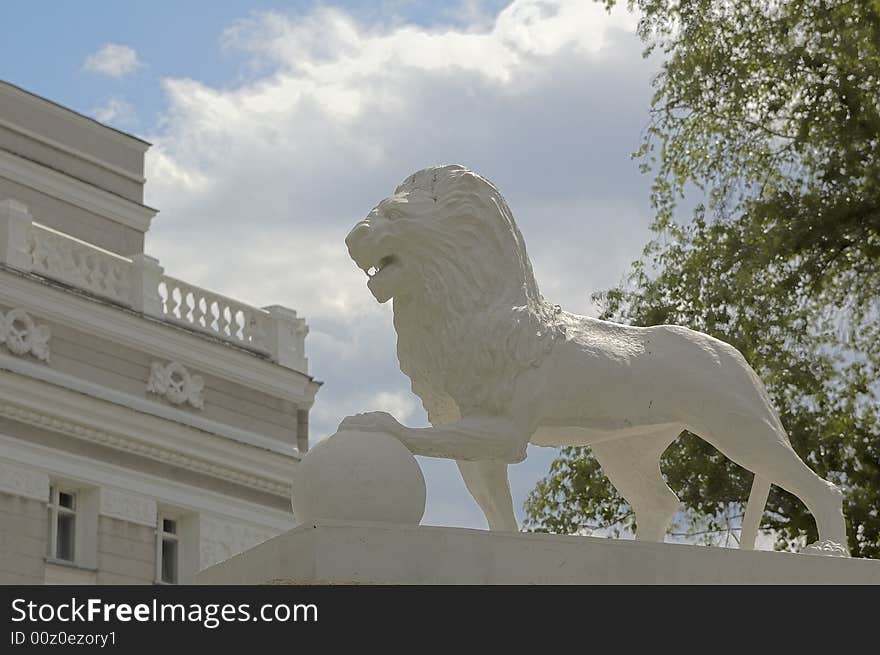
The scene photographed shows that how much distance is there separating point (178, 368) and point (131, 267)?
5.35 feet

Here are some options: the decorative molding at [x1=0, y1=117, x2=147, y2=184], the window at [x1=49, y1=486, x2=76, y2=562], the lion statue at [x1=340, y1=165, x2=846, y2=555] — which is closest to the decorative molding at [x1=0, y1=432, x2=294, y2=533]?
the window at [x1=49, y1=486, x2=76, y2=562]

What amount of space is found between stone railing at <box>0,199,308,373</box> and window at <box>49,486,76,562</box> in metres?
2.90

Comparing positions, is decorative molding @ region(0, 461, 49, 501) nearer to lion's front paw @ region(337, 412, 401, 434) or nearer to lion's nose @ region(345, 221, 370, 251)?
lion's nose @ region(345, 221, 370, 251)

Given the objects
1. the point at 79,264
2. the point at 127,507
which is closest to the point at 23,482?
the point at 127,507

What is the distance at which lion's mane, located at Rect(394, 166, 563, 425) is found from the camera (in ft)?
25.5

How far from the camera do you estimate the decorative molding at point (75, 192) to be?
93.3 ft

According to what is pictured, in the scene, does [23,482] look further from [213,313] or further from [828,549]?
[828,549]

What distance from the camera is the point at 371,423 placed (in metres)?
7.48

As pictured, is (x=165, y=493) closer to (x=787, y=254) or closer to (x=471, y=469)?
(x=787, y=254)

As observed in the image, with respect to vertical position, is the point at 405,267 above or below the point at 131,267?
below

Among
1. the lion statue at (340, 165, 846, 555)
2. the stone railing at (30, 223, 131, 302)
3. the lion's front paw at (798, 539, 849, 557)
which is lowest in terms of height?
the lion's front paw at (798, 539, 849, 557)

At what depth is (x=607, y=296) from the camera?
19688 millimetres

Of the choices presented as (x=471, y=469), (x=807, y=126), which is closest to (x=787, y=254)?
(x=807, y=126)

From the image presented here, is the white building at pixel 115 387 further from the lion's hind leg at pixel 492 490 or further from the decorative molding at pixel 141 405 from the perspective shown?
the lion's hind leg at pixel 492 490
